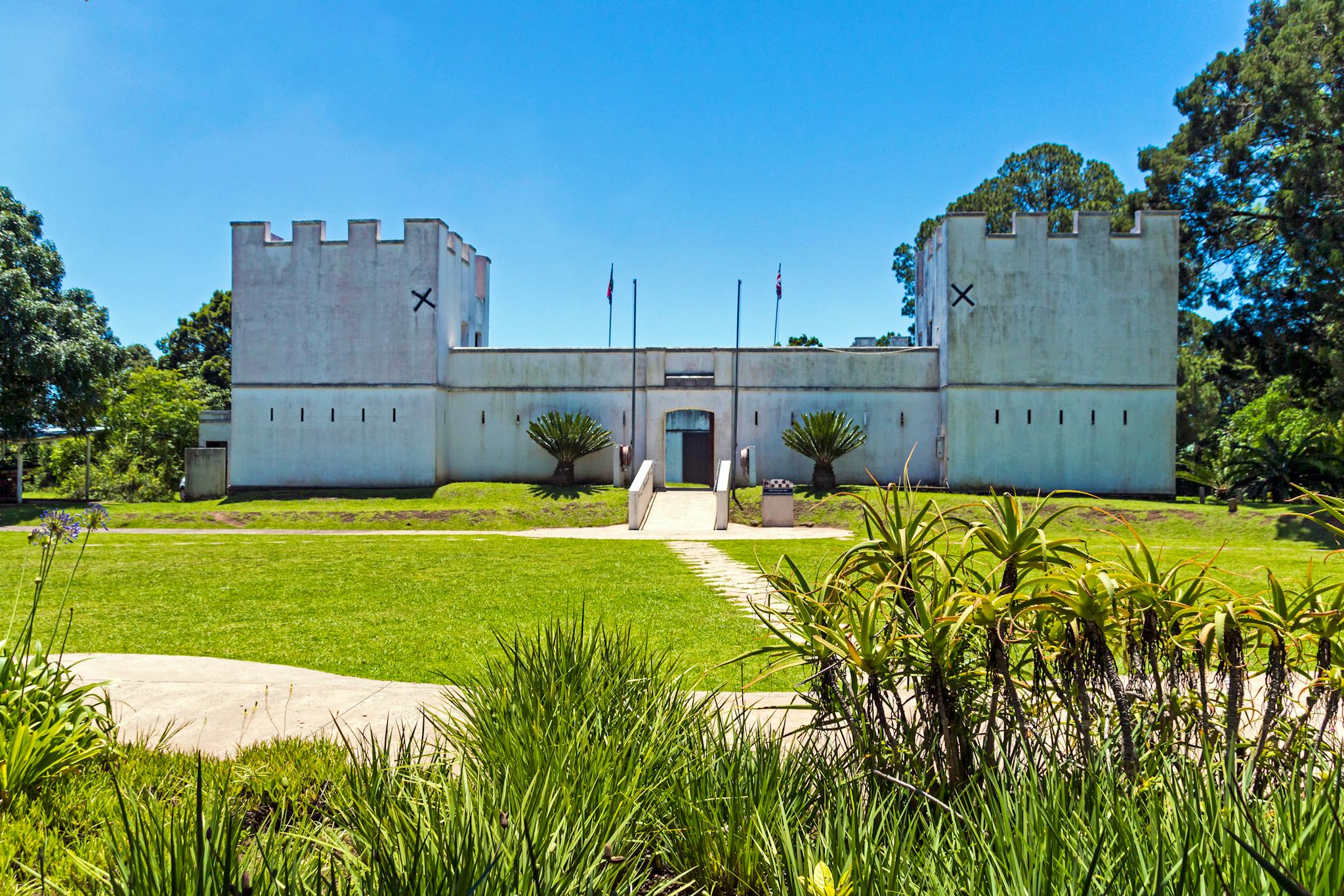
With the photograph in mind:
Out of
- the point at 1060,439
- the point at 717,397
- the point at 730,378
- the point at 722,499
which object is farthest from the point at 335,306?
the point at 1060,439

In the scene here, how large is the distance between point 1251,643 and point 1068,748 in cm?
68

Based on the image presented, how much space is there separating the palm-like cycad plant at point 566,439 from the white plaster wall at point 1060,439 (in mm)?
9809

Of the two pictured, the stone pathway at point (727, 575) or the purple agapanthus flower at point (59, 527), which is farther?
the stone pathway at point (727, 575)

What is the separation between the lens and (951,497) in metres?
20.3

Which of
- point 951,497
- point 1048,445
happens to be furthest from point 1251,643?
point 1048,445

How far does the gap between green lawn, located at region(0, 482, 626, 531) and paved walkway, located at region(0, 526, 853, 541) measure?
23.4 inches

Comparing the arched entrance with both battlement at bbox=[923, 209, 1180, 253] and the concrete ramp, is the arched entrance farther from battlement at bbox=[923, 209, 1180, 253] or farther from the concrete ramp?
battlement at bbox=[923, 209, 1180, 253]

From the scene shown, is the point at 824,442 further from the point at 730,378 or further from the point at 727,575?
the point at 727,575

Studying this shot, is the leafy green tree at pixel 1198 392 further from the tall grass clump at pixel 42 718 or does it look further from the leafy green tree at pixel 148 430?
the leafy green tree at pixel 148 430

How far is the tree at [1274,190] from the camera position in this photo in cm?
1739

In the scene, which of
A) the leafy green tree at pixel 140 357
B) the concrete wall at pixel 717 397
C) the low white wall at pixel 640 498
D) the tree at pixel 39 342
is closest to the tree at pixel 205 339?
the leafy green tree at pixel 140 357

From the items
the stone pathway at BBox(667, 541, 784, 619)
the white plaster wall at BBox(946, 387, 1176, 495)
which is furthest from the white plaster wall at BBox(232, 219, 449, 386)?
the white plaster wall at BBox(946, 387, 1176, 495)

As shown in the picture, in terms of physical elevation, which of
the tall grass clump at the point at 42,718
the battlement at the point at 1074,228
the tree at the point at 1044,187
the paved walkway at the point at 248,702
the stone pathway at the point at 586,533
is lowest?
the stone pathway at the point at 586,533

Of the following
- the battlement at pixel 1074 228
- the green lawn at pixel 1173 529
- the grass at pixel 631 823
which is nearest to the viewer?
the grass at pixel 631 823
